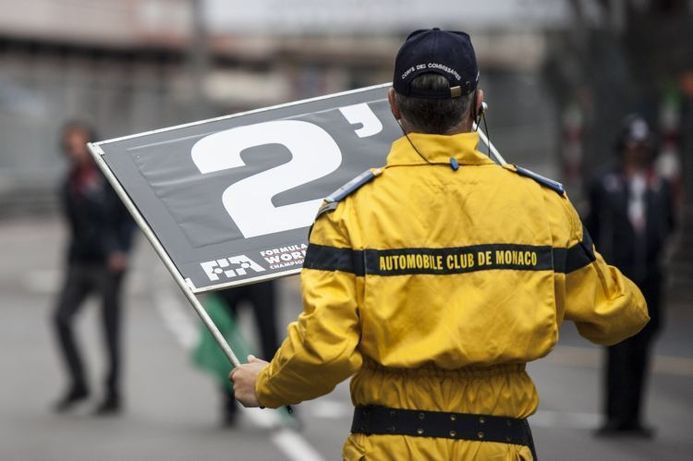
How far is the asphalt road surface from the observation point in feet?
31.6

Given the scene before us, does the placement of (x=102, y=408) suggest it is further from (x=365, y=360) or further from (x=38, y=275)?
(x=38, y=275)

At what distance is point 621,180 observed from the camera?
10.1 m

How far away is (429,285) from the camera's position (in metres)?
3.89

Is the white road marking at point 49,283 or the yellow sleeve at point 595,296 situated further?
the white road marking at point 49,283

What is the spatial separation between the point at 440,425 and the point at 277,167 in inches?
39.7

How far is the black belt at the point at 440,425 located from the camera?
3926 millimetres

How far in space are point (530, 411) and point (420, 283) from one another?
43 cm

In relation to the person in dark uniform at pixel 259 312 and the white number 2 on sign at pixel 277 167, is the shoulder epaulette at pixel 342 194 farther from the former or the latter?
the person in dark uniform at pixel 259 312

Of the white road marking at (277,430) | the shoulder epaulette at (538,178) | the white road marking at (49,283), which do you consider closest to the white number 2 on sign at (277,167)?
the shoulder epaulette at (538,178)

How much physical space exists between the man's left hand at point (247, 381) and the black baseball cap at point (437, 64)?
0.74 metres

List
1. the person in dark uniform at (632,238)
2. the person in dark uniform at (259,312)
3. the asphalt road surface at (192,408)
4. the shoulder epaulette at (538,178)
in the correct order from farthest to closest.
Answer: the person in dark uniform at (259,312) < the person in dark uniform at (632,238) < the asphalt road surface at (192,408) < the shoulder epaulette at (538,178)

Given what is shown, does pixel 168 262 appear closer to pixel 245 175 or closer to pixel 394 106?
pixel 245 175

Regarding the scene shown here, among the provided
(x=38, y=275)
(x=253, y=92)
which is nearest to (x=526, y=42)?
(x=253, y=92)

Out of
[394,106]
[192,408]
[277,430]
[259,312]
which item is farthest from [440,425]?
[192,408]
